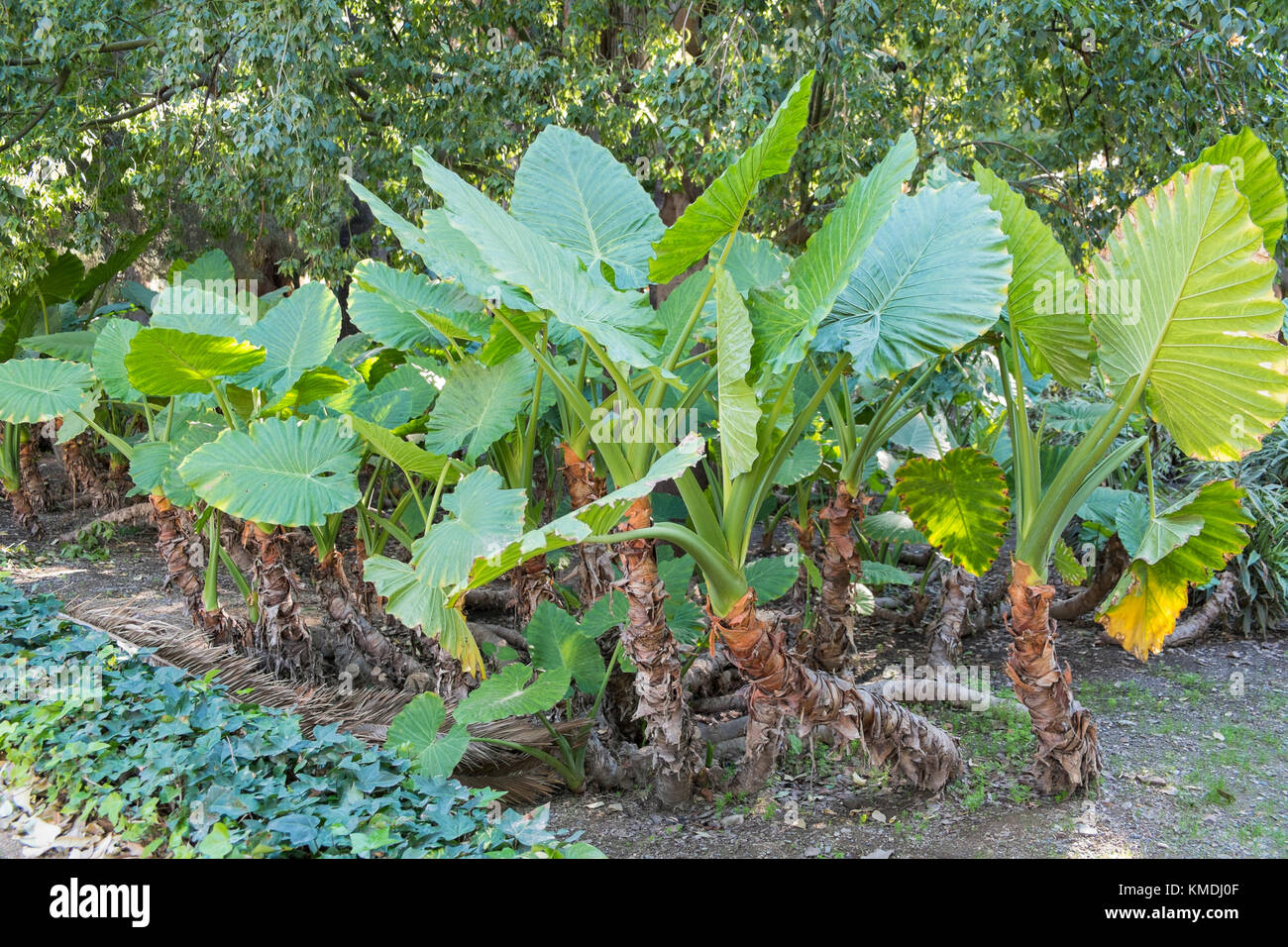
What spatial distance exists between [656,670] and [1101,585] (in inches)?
105

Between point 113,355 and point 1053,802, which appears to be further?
point 113,355

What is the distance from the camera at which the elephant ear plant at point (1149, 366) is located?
201cm

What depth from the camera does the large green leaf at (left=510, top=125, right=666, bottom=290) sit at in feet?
9.11

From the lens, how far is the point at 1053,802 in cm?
275

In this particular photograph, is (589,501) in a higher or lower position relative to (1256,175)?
lower

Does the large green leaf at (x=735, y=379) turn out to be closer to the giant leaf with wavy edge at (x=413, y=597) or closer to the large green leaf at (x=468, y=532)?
the large green leaf at (x=468, y=532)

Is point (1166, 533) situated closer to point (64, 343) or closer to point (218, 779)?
point (218, 779)

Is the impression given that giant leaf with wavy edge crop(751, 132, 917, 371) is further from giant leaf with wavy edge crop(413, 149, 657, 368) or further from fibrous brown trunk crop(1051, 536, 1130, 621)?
fibrous brown trunk crop(1051, 536, 1130, 621)

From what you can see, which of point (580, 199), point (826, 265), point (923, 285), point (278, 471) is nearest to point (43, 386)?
point (278, 471)

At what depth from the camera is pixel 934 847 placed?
99.9 inches

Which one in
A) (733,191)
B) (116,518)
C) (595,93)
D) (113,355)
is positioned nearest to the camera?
(733,191)

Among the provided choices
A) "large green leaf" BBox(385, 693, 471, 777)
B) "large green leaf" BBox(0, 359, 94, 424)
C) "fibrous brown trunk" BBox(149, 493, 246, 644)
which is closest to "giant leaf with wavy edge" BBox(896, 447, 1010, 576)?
"large green leaf" BBox(385, 693, 471, 777)

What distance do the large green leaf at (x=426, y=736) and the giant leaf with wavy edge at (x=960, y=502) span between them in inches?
62.7
